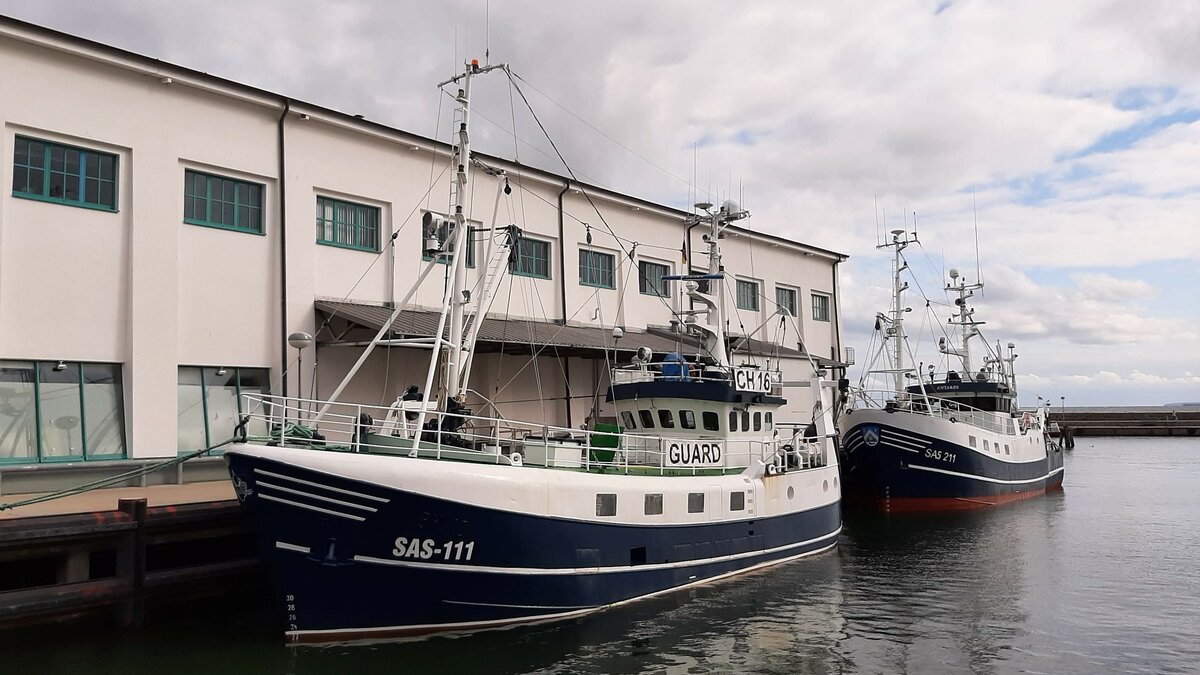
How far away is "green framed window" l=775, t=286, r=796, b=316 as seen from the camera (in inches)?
1508

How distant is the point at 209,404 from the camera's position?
1978 centimetres

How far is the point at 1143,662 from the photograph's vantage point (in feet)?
42.8

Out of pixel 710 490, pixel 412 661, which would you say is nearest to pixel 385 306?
pixel 710 490

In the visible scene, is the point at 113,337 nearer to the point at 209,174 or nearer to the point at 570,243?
the point at 209,174

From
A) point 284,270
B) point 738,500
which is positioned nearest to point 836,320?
point 738,500

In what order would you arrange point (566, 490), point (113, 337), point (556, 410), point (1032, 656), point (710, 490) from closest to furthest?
point (1032, 656)
point (566, 490)
point (710, 490)
point (113, 337)
point (556, 410)

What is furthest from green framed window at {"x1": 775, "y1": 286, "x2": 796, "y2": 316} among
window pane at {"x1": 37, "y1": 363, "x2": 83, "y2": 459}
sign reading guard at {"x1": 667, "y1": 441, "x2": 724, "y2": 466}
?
window pane at {"x1": 37, "y1": 363, "x2": 83, "y2": 459}

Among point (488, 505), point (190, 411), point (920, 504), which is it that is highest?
point (190, 411)

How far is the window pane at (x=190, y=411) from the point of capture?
63.3ft

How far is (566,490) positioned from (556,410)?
14.0 m

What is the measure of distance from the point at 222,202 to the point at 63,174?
3.34 meters

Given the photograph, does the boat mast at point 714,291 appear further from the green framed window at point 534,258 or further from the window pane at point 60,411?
the window pane at point 60,411

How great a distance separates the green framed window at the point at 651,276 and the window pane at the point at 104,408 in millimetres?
17961

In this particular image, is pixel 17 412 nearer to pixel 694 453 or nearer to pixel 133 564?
pixel 133 564
